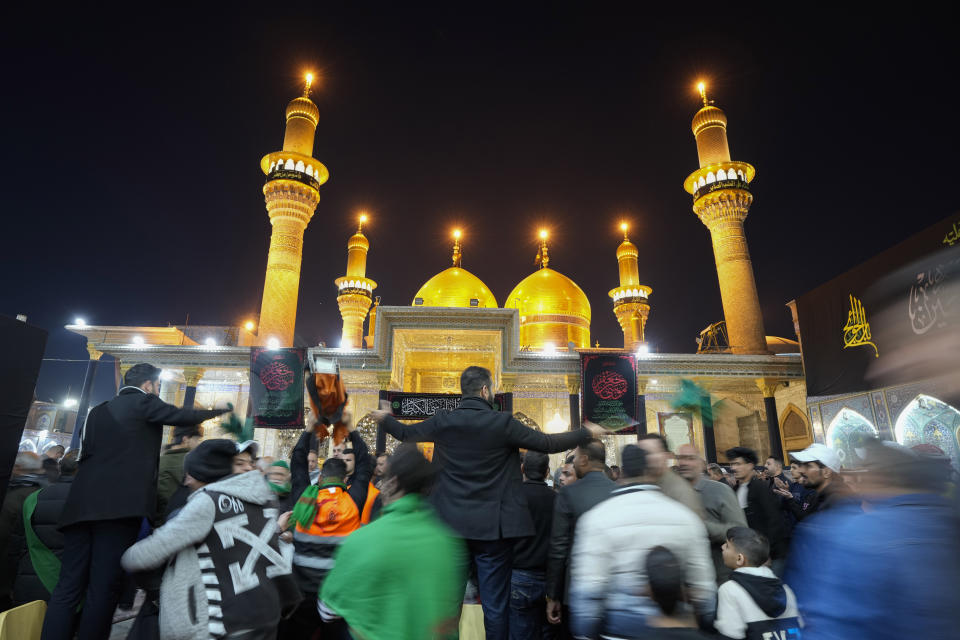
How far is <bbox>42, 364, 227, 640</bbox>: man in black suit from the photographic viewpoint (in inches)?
101

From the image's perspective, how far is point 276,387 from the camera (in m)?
12.6

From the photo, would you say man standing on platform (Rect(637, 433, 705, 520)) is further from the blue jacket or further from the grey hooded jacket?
the grey hooded jacket

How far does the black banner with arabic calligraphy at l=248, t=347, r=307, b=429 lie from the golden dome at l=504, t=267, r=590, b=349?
1170 cm

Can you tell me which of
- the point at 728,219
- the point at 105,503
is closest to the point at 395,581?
the point at 105,503

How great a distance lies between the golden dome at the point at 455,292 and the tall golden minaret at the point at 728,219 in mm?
9450

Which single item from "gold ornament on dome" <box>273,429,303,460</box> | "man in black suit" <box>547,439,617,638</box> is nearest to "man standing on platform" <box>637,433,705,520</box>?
"man in black suit" <box>547,439,617,638</box>

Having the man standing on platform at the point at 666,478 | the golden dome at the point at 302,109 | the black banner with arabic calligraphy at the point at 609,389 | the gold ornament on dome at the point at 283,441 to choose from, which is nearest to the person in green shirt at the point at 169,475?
the man standing on platform at the point at 666,478

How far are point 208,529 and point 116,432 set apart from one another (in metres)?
1.32

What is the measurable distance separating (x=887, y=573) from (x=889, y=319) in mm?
10642

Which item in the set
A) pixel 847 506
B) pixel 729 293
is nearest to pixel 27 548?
pixel 847 506

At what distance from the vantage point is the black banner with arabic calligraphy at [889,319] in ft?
27.8

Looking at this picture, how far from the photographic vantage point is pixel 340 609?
64.4 inches

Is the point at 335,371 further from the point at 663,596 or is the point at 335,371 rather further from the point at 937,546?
the point at 937,546

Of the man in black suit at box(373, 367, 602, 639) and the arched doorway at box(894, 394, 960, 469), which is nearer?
the man in black suit at box(373, 367, 602, 639)
